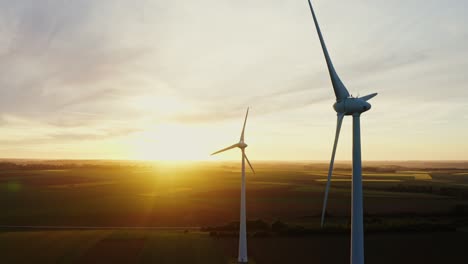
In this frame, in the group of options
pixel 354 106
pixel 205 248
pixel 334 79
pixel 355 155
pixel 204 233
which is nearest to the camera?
pixel 355 155

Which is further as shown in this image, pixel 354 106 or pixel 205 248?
pixel 205 248

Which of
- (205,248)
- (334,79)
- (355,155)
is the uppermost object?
(334,79)

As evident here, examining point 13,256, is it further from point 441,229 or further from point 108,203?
point 441,229

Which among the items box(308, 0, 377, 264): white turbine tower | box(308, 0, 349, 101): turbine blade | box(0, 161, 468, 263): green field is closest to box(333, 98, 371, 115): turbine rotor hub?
box(308, 0, 377, 264): white turbine tower

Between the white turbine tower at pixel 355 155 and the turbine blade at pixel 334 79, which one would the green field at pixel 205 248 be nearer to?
the white turbine tower at pixel 355 155

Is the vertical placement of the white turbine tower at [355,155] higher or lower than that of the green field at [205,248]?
higher

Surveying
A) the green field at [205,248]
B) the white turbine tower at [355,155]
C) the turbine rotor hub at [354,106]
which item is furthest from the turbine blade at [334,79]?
the green field at [205,248]

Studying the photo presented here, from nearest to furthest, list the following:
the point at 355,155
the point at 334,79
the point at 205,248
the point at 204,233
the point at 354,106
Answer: the point at 355,155 → the point at 354,106 → the point at 334,79 → the point at 205,248 → the point at 204,233

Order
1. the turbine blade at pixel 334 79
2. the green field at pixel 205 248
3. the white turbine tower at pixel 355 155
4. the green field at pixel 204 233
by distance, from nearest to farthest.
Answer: the white turbine tower at pixel 355 155
the turbine blade at pixel 334 79
the green field at pixel 205 248
the green field at pixel 204 233

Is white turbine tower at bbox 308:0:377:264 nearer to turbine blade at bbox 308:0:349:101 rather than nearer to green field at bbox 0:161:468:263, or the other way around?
turbine blade at bbox 308:0:349:101

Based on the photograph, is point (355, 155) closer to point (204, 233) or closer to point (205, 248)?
point (205, 248)

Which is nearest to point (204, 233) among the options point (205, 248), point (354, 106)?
point (205, 248)
